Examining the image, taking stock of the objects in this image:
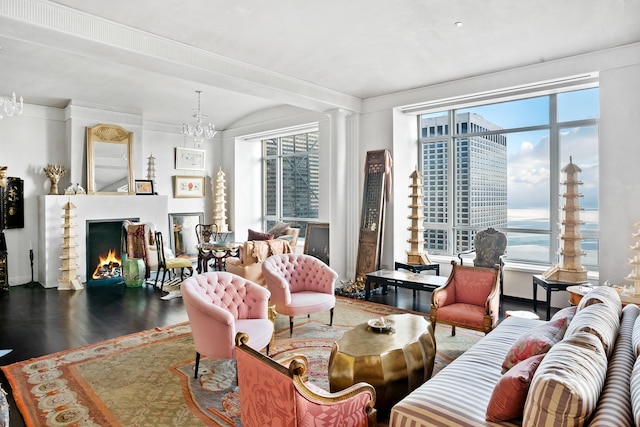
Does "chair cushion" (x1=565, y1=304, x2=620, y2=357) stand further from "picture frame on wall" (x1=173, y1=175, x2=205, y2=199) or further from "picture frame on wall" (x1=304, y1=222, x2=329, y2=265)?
"picture frame on wall" (x1=173, y1=175, x2=205, y2=199)

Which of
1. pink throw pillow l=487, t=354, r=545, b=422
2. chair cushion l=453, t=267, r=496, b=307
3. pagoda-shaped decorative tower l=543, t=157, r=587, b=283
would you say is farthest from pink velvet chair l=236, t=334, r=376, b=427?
pagoda-shaped decorative tower l=543, t=157, r=587, b=283

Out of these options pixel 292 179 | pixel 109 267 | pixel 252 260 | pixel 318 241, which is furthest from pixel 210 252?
pixel 292 179

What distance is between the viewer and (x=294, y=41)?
15.2 ft

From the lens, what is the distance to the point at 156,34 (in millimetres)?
4289

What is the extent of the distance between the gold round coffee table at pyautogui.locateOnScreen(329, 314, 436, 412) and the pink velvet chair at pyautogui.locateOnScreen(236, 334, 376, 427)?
469 mm

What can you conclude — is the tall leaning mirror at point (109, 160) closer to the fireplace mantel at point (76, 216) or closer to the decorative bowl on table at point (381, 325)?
the fireplace mantel at point (76, 216)

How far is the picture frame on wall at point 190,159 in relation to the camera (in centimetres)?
937

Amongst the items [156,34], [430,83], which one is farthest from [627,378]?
[430,83]

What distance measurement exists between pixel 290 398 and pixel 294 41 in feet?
12.9

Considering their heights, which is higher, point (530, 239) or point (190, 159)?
point (190, 159)

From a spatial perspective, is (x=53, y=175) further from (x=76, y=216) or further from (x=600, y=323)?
(x=600, y=323)

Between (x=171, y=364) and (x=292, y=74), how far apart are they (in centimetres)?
403

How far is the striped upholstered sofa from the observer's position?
1533mm

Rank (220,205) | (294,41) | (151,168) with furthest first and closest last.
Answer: (220,205) < (151,168) < (294,41)
